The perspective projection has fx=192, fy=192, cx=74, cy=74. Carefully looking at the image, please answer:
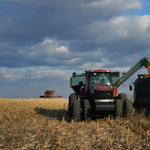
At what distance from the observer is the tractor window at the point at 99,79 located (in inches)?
461

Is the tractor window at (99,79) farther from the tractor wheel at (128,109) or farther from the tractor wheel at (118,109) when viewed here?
the tractor wheel at (128,109)

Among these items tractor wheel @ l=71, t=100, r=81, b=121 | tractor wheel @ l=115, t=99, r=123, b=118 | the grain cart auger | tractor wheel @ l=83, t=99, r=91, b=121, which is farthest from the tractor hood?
tractor wheel @ l=71, t=100, r=81, b=121

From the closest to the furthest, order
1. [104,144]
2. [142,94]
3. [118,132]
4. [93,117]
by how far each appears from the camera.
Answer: [104,144] → [118,132] → [93,117] → [142,94]

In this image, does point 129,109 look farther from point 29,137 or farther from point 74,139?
point 29,137

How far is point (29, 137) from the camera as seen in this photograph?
7.77 metres

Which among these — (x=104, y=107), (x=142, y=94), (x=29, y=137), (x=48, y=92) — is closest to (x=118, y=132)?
(x=104, y=107)

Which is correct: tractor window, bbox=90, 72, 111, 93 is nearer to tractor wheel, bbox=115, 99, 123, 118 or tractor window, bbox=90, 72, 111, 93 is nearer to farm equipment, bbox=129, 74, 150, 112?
tractor wheel, bbox=115, 99, 123, 118

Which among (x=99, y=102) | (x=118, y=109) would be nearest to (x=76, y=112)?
(x=99, y=102)

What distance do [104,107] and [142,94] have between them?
6530 mm

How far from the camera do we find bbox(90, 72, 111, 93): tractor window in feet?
38.4

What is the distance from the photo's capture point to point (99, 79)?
11.8m

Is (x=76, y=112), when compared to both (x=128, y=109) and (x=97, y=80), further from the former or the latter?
(x=128, y=109)

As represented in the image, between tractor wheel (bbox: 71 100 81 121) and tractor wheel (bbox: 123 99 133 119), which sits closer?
tractor wheel (bbox: 71 100 81 121)

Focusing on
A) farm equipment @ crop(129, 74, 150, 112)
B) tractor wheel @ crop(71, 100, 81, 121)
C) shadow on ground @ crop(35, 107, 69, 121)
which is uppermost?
farm equipment @ crop(129, 74, 150, 112)
